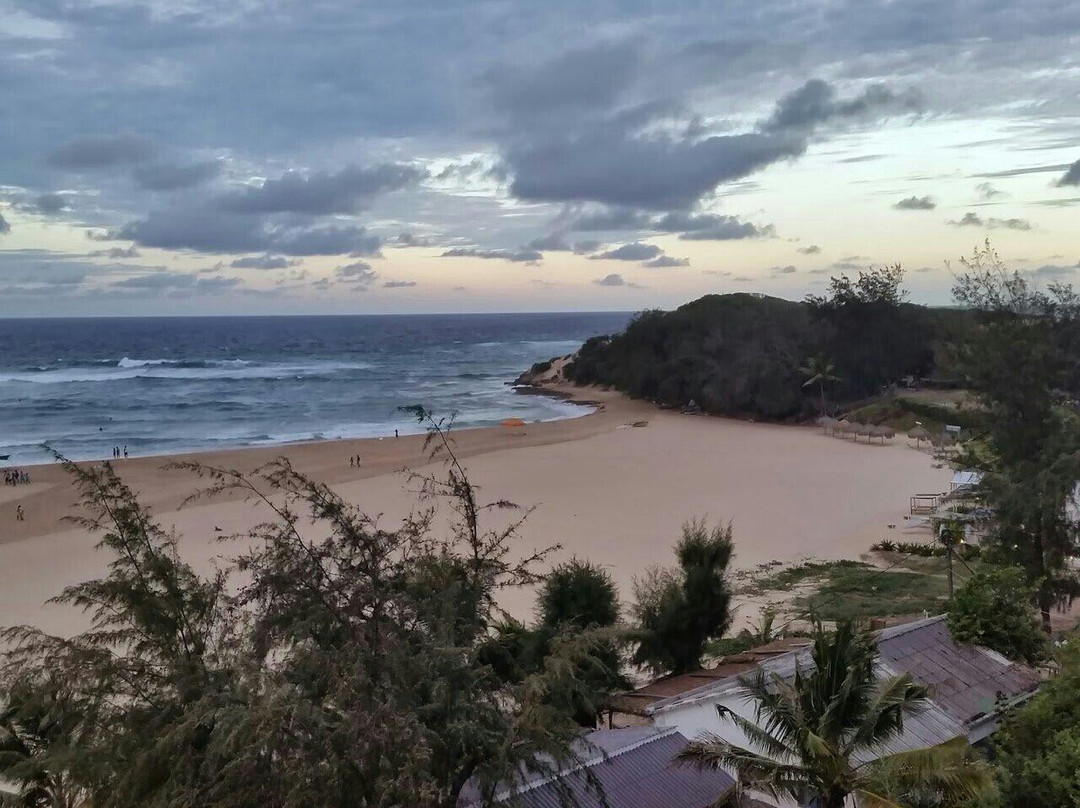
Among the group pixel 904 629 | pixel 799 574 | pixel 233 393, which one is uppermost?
pixel 904 629

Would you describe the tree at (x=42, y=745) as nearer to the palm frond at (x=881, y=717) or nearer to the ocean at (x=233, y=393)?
the palm frond at (x=881, y=717)

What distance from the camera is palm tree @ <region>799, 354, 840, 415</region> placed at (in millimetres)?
48112

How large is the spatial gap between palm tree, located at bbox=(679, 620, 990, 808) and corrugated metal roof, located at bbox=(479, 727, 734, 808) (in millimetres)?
1180

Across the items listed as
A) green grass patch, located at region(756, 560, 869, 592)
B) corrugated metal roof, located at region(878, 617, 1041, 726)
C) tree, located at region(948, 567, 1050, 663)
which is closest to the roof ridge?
corrugated metal roof, located at region(878, 617, 1041, 726)

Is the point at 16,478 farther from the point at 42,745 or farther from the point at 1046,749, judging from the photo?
the point at 1046,749

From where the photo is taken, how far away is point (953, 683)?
10039 mm

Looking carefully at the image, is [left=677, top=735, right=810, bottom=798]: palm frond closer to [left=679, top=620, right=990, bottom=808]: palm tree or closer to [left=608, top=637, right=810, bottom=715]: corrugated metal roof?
[left=679, top=620, right=990, bottom=808]: palm tree

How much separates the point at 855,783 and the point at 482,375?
76.5 meters

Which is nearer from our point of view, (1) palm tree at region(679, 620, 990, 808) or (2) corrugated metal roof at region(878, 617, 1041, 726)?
(1) palm tree at region(679, 620, 990, 808)

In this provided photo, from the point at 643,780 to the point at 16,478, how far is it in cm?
3154

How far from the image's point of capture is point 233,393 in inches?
2473

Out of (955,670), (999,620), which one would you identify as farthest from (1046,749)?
(999,620)

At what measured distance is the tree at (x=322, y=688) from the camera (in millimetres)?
5426

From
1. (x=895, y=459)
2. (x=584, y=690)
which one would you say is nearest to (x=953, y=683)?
(x=584, y=690)
